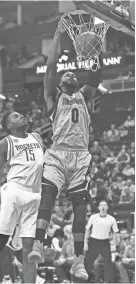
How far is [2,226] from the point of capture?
7695 mm

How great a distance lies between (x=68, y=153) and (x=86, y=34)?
146 centimetres

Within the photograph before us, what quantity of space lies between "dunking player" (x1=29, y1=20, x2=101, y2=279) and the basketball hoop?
23 cm

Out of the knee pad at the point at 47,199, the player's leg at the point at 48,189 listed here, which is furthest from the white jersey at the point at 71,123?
the knee pad at the point at 47,199

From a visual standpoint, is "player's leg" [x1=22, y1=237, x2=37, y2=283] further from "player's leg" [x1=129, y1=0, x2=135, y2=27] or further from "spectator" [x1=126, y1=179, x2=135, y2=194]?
"spectator" [x1=126, y1=179, x2=135, y2=194]

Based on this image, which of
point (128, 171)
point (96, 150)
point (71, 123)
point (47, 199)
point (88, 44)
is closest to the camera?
point (47, 199)

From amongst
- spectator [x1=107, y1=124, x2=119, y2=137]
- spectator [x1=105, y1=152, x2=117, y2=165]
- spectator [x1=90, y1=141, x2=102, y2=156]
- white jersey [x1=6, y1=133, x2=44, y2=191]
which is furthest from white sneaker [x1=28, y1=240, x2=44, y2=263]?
spectator [x1=107, y1=124, x2=119, y2=137]

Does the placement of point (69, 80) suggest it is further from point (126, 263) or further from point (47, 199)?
point (126, 263)

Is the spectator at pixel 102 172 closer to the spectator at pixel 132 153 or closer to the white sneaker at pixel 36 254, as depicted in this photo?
the spectator at pixel 132 153

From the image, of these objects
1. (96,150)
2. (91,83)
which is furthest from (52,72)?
(96,150)

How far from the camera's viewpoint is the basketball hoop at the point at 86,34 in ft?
25.5

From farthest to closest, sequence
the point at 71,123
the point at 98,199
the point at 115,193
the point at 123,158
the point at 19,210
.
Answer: the point at 123,158 < the point at 115,193 < the point at 98,199 < the point at 19,210 < the point at 71,123

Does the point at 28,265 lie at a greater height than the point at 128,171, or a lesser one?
lesser

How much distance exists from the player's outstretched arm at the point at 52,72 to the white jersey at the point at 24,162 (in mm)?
572

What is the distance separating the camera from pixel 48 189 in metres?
7.39
